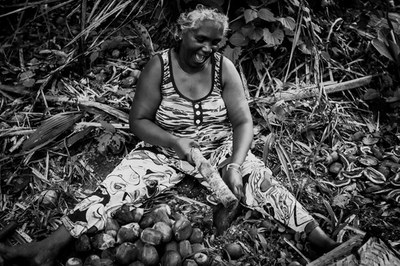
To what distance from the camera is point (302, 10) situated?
128 inches

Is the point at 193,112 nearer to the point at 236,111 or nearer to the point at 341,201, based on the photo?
the point at 236,111

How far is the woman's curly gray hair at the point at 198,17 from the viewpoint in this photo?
2.24 metres

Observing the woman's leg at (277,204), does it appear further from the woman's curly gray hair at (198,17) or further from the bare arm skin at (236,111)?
the woman's curly gray hair at (198,17)

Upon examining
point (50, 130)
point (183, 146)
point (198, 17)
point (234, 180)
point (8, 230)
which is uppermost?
point (198, 17)

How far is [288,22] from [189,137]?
4.07 feet

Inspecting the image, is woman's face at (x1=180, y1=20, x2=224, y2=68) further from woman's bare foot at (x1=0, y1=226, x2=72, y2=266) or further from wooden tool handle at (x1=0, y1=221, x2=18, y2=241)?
wooden tool handle at (x1=0, y1=221, x2=18, y2=241)

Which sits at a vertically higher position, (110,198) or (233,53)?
(233,53)

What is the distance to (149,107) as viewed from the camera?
245 cm

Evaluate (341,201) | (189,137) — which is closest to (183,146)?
(189,137)

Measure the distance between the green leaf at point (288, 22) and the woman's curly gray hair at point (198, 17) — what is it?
998 mm

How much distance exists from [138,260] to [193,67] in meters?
0.99

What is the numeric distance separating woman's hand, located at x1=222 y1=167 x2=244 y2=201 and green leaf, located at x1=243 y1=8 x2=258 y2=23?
121cm

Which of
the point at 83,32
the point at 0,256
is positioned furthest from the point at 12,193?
the point at 83,32

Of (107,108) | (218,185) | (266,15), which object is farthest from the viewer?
(266,15)
